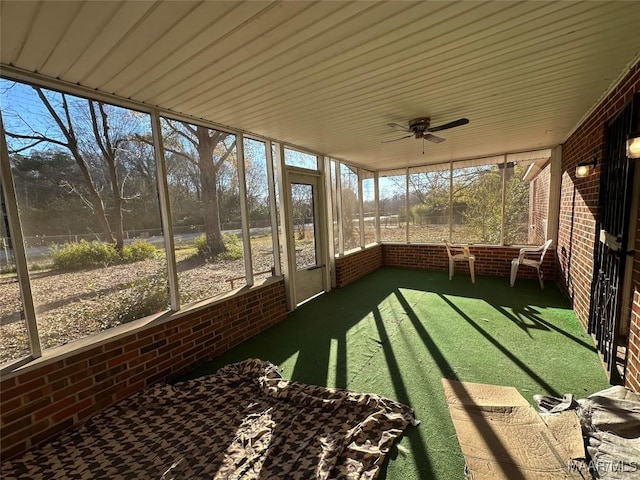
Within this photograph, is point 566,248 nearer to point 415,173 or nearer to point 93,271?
point 415,173

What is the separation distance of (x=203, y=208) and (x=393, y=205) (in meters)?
4.85

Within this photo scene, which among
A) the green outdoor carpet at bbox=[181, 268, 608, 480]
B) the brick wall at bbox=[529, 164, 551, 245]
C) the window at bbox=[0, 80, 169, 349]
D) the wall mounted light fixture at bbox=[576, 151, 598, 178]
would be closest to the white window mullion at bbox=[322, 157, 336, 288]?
the green outdoor carpet at bbox=[181, 268, 608, 480]

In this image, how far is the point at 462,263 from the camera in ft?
19.8

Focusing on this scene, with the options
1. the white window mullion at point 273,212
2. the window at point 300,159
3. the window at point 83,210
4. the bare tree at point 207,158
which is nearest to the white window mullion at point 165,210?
the window at point 83,210

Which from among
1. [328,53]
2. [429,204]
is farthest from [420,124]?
[429,204]

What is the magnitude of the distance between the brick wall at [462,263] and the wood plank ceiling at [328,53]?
10.4ft

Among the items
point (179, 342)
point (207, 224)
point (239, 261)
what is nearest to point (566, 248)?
point (239, 261)

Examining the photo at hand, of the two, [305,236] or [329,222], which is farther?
[329,222]

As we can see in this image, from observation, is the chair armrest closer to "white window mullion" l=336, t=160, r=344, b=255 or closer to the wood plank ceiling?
the wood plank ceiling

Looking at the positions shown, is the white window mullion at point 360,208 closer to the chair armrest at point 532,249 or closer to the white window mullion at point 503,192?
the white window mullion at point 503,192

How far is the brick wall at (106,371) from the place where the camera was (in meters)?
1.77

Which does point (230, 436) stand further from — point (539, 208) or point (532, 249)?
point (539, 208)

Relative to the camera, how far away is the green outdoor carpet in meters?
1.89

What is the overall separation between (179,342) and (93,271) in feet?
3.14
